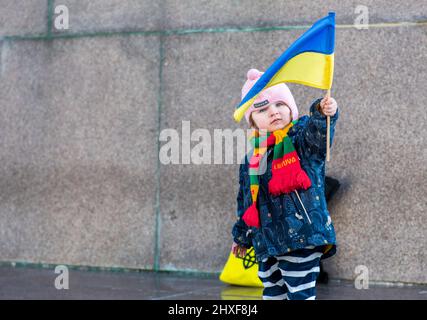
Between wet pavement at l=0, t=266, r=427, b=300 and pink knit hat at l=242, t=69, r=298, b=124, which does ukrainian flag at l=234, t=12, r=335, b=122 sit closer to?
pink knit hat at l=242, t=69, r=298, b=124

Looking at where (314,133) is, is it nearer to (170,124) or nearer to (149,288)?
(149,288)

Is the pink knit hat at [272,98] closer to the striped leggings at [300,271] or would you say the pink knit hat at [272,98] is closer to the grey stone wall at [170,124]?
the striped leggings at [300,271]

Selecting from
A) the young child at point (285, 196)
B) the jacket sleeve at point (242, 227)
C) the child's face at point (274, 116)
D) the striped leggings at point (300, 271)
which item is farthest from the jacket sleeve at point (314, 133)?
the striped leggings at point (300, 271)

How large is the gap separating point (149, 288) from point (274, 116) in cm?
219

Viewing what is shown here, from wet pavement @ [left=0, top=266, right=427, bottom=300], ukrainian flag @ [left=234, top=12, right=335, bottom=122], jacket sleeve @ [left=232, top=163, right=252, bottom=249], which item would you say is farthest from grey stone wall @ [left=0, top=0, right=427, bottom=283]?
ukrainian flag @ [left=234, top=12, right=335, bottom=122]

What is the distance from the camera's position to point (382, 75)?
6.11 metres

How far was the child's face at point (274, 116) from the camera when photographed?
13.7 feet

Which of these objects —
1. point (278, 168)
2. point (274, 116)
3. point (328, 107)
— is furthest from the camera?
point (274, 116)

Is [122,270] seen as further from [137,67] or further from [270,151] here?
[270,151]

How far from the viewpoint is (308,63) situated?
3932 mm

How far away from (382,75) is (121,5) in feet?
7.83

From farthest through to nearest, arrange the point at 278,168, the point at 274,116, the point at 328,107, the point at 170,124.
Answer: the point at 170,124, the point at 274,116, the point at 278,168, the point at 328,107

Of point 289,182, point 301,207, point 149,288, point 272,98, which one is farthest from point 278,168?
point 149,288
